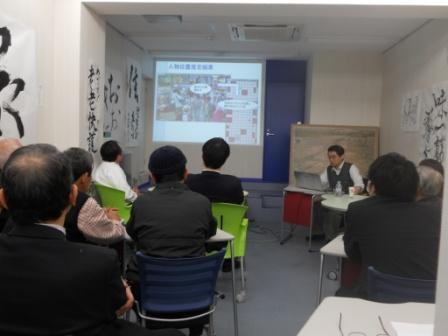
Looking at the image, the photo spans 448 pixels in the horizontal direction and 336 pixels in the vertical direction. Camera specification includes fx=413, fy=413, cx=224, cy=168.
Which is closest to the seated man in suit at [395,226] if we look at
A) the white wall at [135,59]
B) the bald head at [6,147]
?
the bald head at [6,147]

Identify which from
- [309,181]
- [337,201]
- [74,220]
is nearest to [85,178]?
[74,220]

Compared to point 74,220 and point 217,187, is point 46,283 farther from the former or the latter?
point 217,187

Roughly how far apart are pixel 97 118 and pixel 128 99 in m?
2.70

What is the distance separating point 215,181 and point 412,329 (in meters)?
2.02

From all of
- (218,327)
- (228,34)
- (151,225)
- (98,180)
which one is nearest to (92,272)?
(151,225)

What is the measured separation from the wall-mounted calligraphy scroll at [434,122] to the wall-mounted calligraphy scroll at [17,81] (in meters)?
3.88

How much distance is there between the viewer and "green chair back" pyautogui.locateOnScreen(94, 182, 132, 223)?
3.45m

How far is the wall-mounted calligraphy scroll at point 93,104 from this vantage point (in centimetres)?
383

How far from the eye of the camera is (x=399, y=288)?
1.71m

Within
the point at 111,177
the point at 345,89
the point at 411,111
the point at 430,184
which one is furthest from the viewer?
the point at 345,89

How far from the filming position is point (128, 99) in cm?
665

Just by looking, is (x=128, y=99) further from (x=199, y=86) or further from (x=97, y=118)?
(x=97, y=118)

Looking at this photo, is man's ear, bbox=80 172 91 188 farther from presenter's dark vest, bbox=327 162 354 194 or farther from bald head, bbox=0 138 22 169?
presenter's dark vest, bbox=327 162 354 194

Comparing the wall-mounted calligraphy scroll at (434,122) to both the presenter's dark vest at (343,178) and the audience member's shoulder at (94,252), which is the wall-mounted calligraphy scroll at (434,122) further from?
the audience member's shoulder at (94,252)
